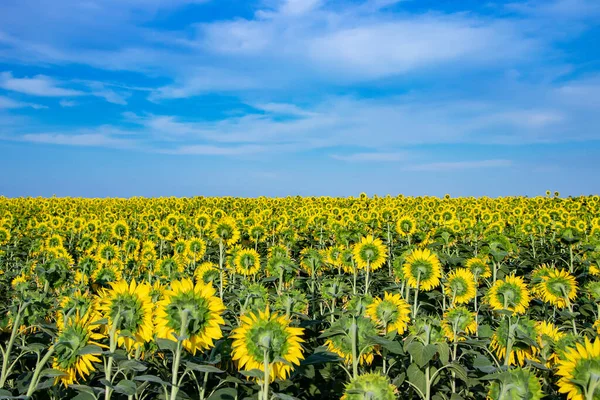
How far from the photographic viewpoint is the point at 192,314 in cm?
231

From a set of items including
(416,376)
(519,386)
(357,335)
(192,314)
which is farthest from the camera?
(416,376)

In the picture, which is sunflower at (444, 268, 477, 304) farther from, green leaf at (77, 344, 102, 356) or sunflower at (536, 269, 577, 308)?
green leaf at (77, 344, 102, 356)

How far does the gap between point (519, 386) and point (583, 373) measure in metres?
0.33

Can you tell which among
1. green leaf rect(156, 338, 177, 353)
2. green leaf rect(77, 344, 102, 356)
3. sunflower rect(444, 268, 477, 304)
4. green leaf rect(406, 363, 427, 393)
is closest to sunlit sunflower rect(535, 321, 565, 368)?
green leaf rect(406, 363, 427, 393)

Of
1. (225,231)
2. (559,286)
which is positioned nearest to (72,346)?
(559,286)

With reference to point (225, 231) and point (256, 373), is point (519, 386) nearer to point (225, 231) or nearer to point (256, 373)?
point (256, 373)

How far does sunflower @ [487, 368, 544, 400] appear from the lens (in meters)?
2.41

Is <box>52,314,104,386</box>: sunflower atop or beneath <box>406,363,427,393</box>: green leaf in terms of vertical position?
atop

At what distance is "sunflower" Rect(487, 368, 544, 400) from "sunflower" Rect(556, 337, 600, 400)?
0.15 m

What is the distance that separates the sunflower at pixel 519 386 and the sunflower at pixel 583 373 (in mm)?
147

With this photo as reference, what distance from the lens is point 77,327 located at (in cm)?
243

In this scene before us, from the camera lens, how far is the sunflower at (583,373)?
7.07 ft

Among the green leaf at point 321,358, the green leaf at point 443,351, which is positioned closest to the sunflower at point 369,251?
the green leaf at point 443,351

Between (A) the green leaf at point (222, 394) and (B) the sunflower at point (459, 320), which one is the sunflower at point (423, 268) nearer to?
(B) the sunflower at point (459, 320)
